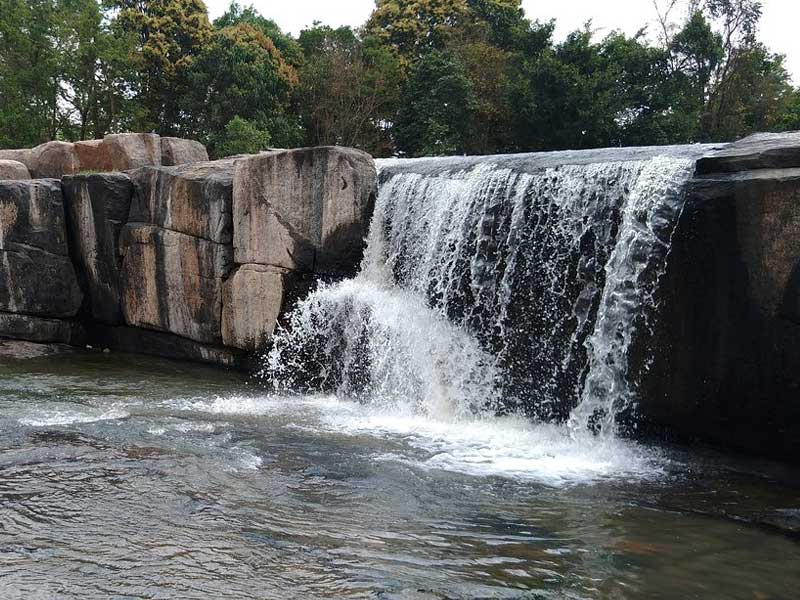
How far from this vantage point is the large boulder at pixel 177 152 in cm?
1390

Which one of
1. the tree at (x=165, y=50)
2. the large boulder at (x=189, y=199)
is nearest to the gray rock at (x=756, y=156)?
the large boulder at (x=189, y=199)

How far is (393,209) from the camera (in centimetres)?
1020

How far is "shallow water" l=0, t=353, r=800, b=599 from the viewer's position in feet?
12.8

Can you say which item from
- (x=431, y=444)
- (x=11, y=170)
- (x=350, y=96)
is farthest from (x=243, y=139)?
(x=431, y=444)

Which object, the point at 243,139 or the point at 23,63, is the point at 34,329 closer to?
the point at 243,139

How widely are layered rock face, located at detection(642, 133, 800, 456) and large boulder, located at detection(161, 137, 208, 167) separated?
30.8ft

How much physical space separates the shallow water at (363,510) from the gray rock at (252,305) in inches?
97.5

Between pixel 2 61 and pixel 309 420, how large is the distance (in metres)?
17.8

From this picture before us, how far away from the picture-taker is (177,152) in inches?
552

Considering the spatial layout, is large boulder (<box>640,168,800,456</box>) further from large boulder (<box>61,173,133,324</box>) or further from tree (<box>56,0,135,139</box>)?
tree (<box>56,0,135,139</box>)

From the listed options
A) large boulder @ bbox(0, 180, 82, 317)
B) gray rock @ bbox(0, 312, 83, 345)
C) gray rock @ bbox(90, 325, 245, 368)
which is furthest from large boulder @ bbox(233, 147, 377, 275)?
gray rock @ bbox(0, 312, 83, 345)

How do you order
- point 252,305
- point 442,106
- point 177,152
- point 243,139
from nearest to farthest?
point 252,305, point 177,152, point 243,139, point 442,106

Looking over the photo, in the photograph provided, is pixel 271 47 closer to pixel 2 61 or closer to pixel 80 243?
pixel 2 61

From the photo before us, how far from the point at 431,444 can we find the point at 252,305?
441 cm
